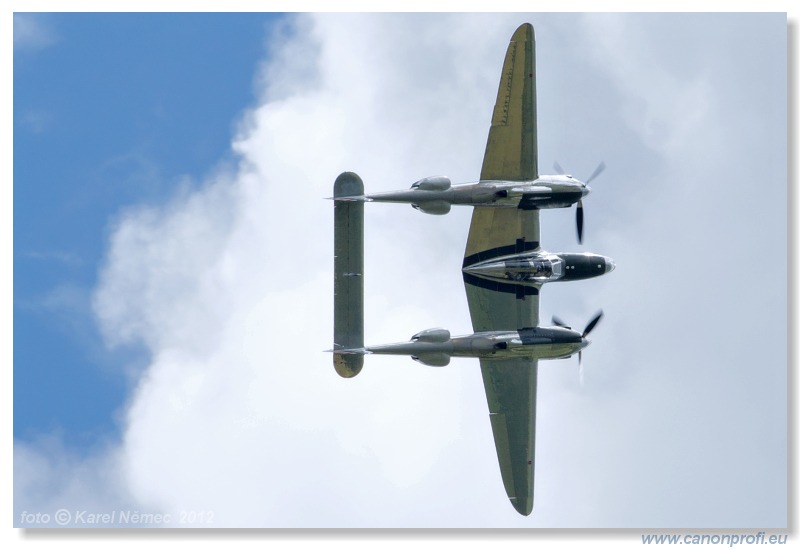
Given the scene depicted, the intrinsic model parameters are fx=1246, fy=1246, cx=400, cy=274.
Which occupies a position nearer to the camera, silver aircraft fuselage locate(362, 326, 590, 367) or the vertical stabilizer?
the vertical stabilizer

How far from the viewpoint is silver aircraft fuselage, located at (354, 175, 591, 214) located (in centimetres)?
5262

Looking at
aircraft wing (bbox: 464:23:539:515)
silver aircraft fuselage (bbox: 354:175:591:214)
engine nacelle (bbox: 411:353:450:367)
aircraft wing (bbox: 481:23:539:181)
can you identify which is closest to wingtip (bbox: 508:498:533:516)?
aircraft wing (bbox: 464:23:539:515)

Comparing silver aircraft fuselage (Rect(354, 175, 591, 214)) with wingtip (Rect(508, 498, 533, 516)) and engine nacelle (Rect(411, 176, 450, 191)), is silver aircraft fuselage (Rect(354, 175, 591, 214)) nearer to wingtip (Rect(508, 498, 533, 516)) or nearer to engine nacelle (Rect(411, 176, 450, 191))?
engine nacelle (Rect(411, 176, 450, 191))

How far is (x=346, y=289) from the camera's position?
5134cm

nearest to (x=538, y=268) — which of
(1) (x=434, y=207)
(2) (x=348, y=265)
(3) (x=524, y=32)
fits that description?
(1) (x=434, y=207)

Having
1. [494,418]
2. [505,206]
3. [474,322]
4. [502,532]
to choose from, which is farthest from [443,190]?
[502,532]

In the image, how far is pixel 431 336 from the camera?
53.2 metres

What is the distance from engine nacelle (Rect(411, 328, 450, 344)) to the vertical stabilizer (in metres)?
2.75

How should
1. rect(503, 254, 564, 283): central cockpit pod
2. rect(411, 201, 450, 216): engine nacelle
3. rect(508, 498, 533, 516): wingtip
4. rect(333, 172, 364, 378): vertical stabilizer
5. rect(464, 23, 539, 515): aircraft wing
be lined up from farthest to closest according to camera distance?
rect(508, 498, 533, 516): wingtip
rect(464, 23, 539, 515): aircraft wing
rect(503, 254, 564, 283): central cockpit pod
rect(411, 201, 450, 216): engine nacelle
rect(333, 172, 364, 378): vertical stabilizer

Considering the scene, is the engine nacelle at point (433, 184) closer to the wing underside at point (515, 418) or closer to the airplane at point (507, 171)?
the airplane at point (507, 171)

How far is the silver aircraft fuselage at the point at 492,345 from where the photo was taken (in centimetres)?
5306

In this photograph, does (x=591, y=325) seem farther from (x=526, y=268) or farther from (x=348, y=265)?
(x=348, y=265)

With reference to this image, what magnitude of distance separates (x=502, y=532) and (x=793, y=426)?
13.0 metres
